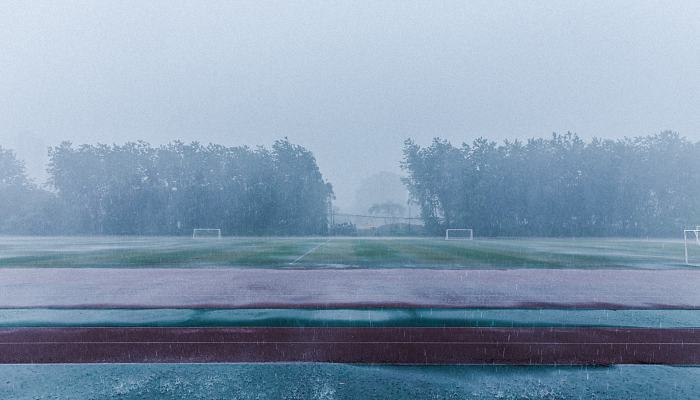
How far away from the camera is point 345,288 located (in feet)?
42.6

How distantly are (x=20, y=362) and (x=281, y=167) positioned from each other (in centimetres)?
4686

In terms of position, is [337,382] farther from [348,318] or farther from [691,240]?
[691,240]

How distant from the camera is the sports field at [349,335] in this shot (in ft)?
18.6

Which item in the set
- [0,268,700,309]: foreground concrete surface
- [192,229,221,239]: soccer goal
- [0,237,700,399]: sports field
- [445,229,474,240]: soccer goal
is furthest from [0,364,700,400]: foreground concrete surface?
[192,229,221,239]: soccer goal

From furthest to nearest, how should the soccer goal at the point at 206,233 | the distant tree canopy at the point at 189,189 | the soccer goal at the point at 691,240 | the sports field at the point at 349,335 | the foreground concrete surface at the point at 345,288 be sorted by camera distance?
the distant tree canopy at the point at 189,189
the soccer goal at the point at 206,233
the soccer goal at the point at 691,240
the foreground concrete surface at the point at 345,288
the sports field at the point at 349,335

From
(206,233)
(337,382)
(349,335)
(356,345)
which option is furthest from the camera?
(206,233)

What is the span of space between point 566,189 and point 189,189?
3657 centimetres

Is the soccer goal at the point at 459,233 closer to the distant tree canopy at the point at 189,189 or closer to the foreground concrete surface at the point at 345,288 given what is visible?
the distant tree canopy at the point at 189,189

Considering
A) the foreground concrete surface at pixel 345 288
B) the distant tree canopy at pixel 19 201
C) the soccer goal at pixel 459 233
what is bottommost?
the foreground concrete surface at pixel 345 288

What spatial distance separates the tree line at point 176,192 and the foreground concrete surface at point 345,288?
108 ft

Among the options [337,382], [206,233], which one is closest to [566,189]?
[206,233]

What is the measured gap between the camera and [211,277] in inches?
605

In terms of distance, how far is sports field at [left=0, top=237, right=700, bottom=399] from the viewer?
566 cm

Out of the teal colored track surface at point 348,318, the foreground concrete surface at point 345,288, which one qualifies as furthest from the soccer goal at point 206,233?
the teal colored track surface at point 348,318
